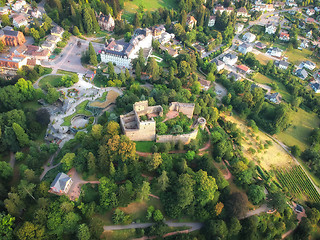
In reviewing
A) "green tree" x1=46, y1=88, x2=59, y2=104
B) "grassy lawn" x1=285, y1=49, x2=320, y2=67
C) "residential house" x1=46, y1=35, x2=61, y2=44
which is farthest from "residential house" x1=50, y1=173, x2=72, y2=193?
"grassy lawn" x1=285, y1=49, x2=320, y2=67

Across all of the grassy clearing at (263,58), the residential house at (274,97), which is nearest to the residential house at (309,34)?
the grassy clearing at (263,58)

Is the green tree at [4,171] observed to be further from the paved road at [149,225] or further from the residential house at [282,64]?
the residential house at [282,64]

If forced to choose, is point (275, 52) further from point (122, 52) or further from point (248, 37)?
point (122, 52)

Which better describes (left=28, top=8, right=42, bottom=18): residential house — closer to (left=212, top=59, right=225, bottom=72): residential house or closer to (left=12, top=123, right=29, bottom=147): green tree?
(left=12, top=123, right=29, bottom=147): green tree

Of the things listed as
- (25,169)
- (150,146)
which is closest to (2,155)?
(25,169)

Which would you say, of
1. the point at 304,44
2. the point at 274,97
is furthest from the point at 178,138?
the point at 304,44

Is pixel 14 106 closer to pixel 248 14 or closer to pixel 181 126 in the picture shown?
pixel 181 126
